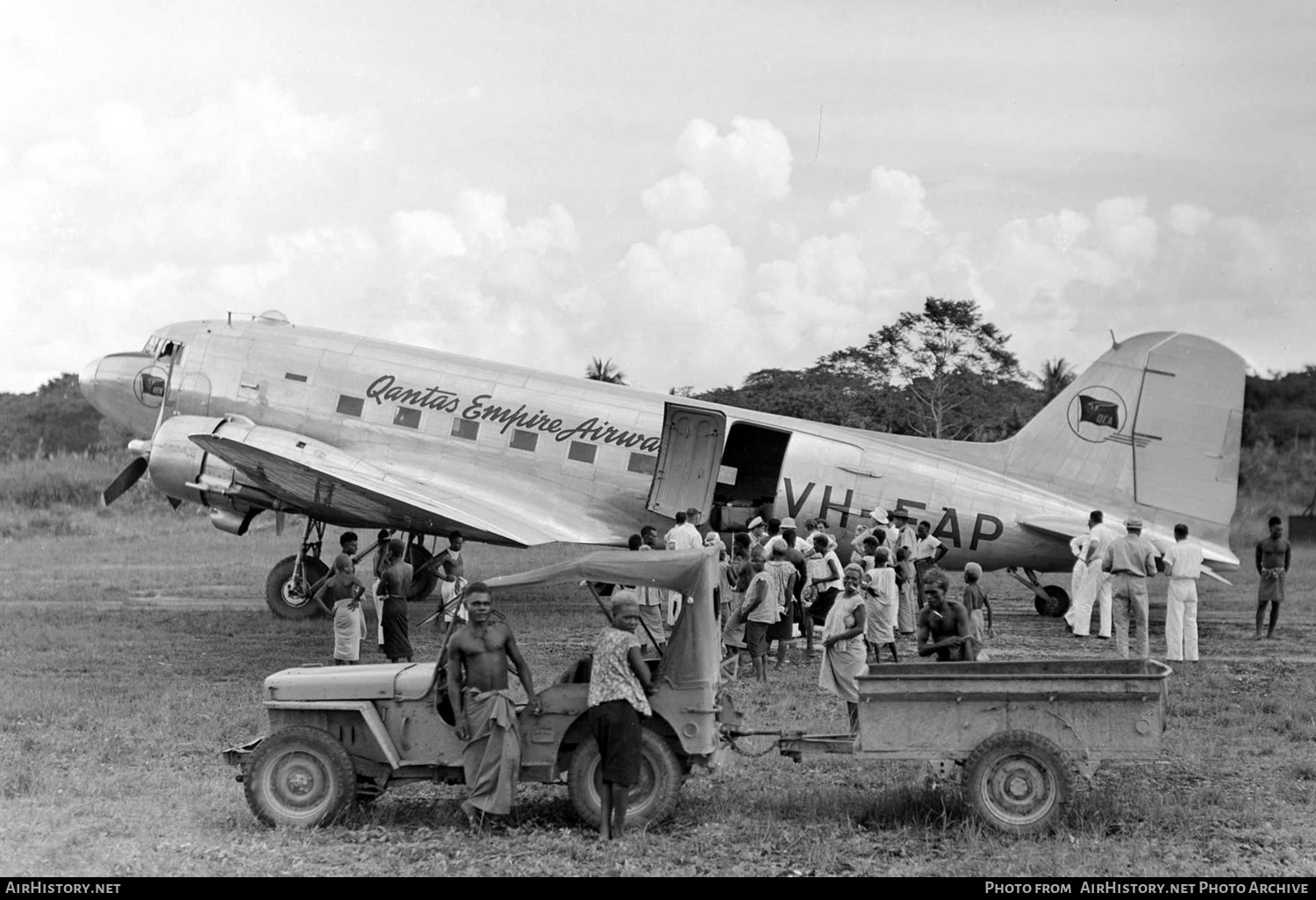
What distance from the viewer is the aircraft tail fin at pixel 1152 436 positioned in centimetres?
1886

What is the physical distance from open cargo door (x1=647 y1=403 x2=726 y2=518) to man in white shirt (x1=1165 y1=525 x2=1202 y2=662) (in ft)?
23.0

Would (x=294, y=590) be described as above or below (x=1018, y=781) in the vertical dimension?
below

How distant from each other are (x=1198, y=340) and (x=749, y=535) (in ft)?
24.4

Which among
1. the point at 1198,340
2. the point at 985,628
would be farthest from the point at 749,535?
the point at 1198,340

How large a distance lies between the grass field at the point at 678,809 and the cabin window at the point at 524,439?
4012 millimetres

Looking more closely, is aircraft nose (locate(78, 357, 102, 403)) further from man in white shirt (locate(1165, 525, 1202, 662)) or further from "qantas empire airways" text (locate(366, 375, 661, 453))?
man in white shirt (locate(1165, 525, 1202, 662))

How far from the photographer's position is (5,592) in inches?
928

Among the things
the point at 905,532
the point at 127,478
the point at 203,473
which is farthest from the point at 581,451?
the point at 127,478

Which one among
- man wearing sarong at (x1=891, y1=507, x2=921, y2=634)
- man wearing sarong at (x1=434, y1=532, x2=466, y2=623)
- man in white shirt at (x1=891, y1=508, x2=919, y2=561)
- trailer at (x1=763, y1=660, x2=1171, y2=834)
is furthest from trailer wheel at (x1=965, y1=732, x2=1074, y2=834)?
man in white shirt at (x1=891, y1=508, x2=919, y2=561)

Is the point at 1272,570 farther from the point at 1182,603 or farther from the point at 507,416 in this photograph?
the point at 507,416

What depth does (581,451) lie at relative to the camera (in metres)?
20.6

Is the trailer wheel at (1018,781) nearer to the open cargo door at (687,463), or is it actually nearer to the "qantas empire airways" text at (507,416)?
the open cargo door at (687,463)

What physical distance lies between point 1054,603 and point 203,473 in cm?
1381
